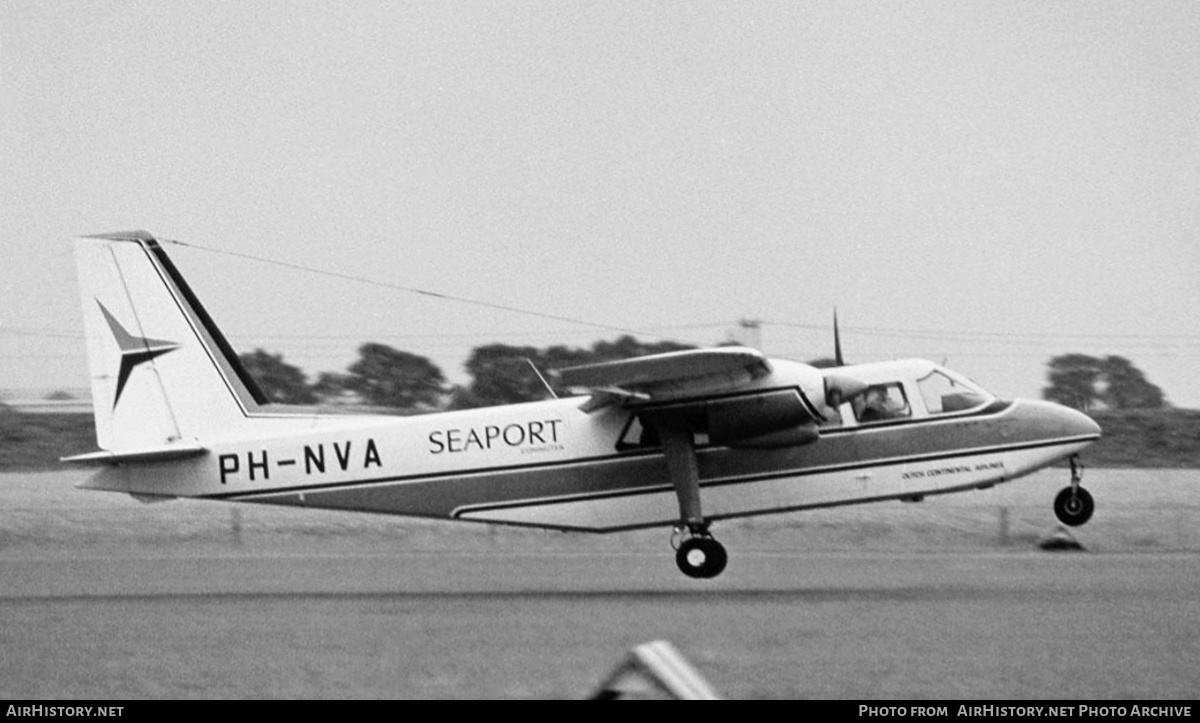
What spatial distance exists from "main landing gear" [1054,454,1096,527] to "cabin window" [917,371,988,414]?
133 cm

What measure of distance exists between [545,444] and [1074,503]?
5.98 m

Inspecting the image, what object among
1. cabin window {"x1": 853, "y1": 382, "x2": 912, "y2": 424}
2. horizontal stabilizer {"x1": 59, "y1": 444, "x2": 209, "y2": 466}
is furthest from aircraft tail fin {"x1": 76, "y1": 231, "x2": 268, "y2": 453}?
cabin window {"x1": 853, "y1": 382, "x2": 912, "y2": 424}

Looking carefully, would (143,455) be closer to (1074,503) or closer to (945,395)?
(945,395)

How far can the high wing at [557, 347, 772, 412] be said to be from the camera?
54.0 feet

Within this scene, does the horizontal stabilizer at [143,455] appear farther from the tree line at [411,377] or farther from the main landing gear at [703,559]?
the tree line at [411,377]

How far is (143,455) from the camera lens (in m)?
17.5

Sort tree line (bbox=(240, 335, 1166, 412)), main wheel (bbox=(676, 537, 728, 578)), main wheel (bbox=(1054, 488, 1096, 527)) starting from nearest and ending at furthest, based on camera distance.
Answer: main wheel (bbox=(676, 537, 728, 578))
main wheel (bbox=(1054, 488, 1096, 527))
tree line (bbox=(240, 335, 1166, 412))

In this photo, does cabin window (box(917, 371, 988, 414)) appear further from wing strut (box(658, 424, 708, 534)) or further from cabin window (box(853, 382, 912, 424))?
wing strut (box(658, 424, 708, 534))

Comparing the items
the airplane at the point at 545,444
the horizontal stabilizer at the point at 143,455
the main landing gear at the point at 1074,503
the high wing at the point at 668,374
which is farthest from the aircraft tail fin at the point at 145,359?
the main landing gear at the point at 1074,503

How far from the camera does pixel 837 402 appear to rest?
58.2ft

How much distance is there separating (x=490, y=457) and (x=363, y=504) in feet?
4.93

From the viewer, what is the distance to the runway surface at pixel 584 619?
34.9ft

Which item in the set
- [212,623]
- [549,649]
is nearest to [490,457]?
[212,623]

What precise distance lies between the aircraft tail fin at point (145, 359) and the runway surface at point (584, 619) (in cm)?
166
